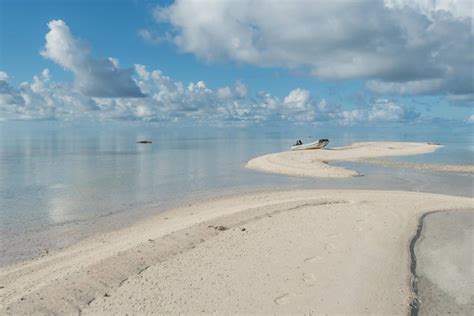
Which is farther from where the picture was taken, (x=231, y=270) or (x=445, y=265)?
(x=445, y=265)

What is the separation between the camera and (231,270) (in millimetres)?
11477

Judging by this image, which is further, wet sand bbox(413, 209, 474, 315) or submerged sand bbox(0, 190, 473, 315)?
wet sand bbox(413, 209, 474, 315)

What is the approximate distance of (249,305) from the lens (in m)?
9.43

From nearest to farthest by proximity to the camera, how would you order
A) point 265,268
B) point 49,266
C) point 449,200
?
point 265,268
point 49,266
point 449,200

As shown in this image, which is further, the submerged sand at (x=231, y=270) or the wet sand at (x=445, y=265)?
the wet sand at (x=445, y=265)

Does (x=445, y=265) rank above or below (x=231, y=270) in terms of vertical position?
below

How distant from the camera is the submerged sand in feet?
31.2

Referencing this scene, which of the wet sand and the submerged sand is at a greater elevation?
the submerged sand

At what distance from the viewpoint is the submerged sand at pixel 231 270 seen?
9.50 meters

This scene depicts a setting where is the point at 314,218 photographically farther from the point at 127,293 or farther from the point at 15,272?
the point at 15,272

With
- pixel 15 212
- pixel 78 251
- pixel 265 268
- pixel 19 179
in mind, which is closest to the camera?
pixel 265 268

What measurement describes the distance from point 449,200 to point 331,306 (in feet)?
62.0

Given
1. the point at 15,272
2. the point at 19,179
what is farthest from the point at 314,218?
the point at 19,179

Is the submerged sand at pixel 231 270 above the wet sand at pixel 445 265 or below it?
above
